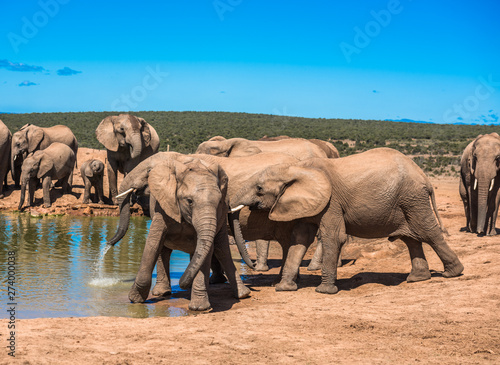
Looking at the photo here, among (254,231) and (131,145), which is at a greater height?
(131,145)

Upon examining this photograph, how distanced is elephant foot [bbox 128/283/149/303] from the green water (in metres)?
0.09

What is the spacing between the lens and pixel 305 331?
22.5 feet

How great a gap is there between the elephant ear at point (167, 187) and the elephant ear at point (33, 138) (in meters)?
15.0

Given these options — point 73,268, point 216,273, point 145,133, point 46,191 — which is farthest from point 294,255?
point 46,191

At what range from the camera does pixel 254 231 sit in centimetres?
1011

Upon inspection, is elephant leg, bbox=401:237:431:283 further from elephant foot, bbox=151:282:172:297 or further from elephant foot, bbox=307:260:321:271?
elephant foot, bbox=151:282:172:297

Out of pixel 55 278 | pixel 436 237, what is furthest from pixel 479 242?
pixel 55 278

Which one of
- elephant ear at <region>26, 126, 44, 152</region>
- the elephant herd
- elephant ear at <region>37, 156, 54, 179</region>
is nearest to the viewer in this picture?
the elephant herd

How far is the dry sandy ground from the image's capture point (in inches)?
233

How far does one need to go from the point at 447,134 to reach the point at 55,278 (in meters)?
63.4

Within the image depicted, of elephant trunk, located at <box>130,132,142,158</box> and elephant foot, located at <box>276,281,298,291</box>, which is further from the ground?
elephant trunk, located at <box>130,132,142,158</box>

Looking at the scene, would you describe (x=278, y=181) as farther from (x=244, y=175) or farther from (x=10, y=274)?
(x=10, y=274)

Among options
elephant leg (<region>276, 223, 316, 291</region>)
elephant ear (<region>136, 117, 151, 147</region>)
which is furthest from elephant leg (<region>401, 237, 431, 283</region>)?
elephant ear (<region>136, 117, 151, 147</region>)

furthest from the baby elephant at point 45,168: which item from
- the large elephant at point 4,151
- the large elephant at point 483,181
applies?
the large elephant at point 483,181
